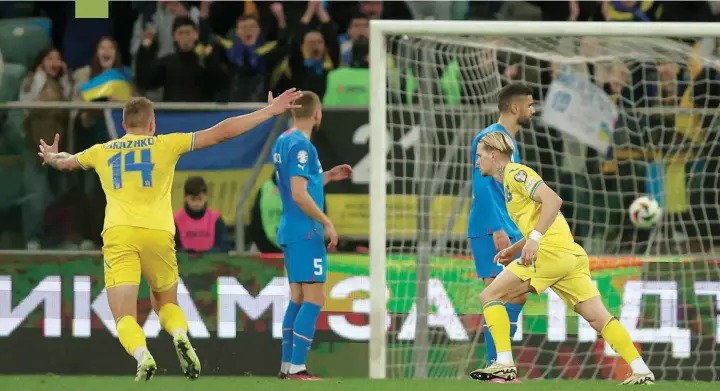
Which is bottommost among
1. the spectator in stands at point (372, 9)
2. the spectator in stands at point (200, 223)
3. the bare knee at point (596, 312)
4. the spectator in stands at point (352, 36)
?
the bare knee at point (596, 312)

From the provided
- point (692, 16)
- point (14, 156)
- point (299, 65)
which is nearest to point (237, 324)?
point (14, 156)

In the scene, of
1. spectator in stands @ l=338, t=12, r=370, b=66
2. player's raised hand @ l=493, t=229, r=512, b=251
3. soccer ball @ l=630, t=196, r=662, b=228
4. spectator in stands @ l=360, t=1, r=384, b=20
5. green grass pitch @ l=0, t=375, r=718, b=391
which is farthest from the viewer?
spectator in stands @ l=360, t=1, r=384, b=20

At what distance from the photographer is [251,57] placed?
1298 cm

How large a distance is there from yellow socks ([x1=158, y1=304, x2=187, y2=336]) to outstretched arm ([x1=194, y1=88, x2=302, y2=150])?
940 millimetres

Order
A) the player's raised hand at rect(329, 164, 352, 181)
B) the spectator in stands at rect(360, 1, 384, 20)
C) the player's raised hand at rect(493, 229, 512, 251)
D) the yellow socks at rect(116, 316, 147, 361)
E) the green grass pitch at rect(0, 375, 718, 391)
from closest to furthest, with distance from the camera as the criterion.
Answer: the yellow socks at rect(116, 316, 147, 361) < the green grass pitch at rect(0, 375, 718, 391) < the player's raised hand at rect(493, 229, 512, 251) < the player's raised hand at rect(329, 164, 352, 181) < the spectator in stands at rect(360, 1, 384, 20)

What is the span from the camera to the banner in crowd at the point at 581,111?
431 inches

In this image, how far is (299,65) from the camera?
12727 millimetres

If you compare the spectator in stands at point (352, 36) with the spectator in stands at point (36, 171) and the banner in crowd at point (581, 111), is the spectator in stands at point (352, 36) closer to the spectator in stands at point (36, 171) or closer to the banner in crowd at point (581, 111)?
the banner in crowd at point (581, 111)

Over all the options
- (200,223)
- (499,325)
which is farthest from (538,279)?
(200,223)

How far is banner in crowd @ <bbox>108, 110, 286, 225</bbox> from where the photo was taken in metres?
10.6

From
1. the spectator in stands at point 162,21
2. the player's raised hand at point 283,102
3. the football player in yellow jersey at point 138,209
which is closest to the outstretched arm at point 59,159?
the football player in yellow jersey at point 138,209

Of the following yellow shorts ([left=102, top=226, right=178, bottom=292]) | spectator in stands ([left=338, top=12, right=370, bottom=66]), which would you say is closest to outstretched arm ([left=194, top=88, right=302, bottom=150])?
yellow shorts ([left=102, top=226, right=178, bottom=292])

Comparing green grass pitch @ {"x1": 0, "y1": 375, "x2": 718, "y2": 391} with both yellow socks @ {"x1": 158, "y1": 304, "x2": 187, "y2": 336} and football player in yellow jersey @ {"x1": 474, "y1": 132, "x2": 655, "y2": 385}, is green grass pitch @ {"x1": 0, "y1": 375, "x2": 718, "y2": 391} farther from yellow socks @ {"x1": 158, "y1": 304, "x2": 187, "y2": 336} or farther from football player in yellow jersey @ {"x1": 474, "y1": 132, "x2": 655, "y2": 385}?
yellow socks @ {"x1": 158, "y1": 304, "x2": 187, "y2": 336}

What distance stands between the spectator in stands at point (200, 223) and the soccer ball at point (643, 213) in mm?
3120
